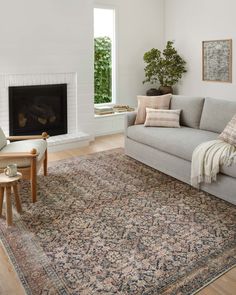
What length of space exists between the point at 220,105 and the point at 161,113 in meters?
0.77

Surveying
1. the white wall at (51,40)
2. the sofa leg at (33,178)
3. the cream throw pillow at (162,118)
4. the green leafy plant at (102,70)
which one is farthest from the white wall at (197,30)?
the sofa leg at (33,178)

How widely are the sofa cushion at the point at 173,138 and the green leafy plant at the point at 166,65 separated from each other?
6.72 feet

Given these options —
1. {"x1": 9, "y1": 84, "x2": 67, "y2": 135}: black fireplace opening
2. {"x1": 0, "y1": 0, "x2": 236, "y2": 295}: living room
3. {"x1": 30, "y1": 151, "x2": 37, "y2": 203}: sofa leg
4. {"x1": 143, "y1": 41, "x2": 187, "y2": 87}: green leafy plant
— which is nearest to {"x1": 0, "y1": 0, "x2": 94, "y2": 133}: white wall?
{"x1": 0, "y1": 0, "x2": 236, "y2": 295}: living room

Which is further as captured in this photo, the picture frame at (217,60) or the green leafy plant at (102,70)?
the green leafy plant at (102,70)

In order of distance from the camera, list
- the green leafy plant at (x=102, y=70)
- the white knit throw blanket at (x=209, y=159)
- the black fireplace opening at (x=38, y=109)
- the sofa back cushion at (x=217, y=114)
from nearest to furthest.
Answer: the white knit throw blanket at (x=209, y=159) → the sofa back cushion at (x=217, y=114) → the black fireplace opening at (x=38, y=109) → the green leafy plant at (x=102, y=70)

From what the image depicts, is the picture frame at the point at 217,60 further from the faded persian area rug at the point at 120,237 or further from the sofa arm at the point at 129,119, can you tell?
the faded persian area rug at the point at 120,237

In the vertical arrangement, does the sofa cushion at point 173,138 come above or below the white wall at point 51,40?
below

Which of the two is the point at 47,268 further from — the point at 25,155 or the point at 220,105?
the point at 220,105

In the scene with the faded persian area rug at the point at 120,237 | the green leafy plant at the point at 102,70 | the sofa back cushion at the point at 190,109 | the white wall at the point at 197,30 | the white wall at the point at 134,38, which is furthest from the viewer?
the white wall at the point at 134,38

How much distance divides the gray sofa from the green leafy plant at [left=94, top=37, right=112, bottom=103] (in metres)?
1.74

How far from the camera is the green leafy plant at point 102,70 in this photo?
Result: 5.78 meters

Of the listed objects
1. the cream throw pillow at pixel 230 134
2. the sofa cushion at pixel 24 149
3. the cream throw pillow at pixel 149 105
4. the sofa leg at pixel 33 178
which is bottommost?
the sofa leg at pixel 33 178

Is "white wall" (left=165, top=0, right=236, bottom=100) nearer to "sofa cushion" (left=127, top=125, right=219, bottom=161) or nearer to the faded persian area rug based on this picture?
"sofa cushion" (left=127, top=125, right=219, bottom=161)

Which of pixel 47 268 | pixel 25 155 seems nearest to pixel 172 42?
pixel 25 155
